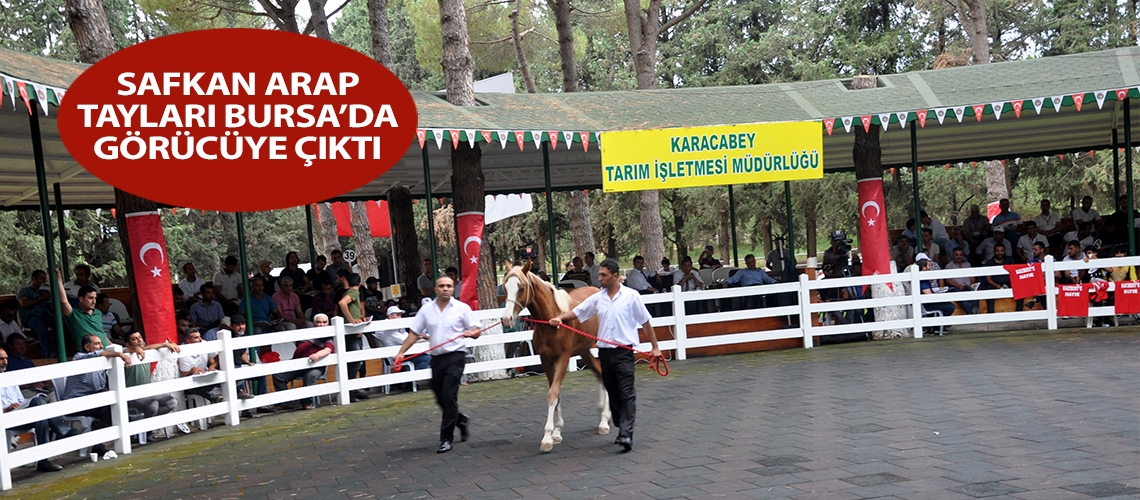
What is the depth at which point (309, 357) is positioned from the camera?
43.1 feet

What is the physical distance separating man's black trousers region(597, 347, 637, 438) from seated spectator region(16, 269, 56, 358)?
8.21 meters

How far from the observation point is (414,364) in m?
14.5

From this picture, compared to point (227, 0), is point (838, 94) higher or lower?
lower

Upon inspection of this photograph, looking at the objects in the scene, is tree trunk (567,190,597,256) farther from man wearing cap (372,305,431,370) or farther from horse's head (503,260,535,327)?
horse's head (503,260,535,327)

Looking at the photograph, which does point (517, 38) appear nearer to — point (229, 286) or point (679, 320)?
point (229, 286)

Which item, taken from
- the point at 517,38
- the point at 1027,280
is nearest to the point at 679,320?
the point at 1027,280

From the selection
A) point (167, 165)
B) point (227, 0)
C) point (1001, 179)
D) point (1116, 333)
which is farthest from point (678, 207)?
point (167, 165)

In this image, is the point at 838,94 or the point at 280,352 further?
the point at 838,94

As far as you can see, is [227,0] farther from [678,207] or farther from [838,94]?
[678,207]

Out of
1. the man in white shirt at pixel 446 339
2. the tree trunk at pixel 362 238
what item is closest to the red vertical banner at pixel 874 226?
the man in white shirt at pixel 446 339

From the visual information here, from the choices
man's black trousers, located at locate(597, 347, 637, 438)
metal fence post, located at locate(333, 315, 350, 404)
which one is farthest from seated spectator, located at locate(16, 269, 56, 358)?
man's black trousers, located at locate(597, 347, 637, 438)

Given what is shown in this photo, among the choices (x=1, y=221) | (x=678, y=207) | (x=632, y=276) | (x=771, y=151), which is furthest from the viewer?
(x=678, y=207)

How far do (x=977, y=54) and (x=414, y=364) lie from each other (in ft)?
56.3

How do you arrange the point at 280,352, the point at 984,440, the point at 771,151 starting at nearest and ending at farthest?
the point at 984,440 → the point at 280,352 → the point at 771,151
